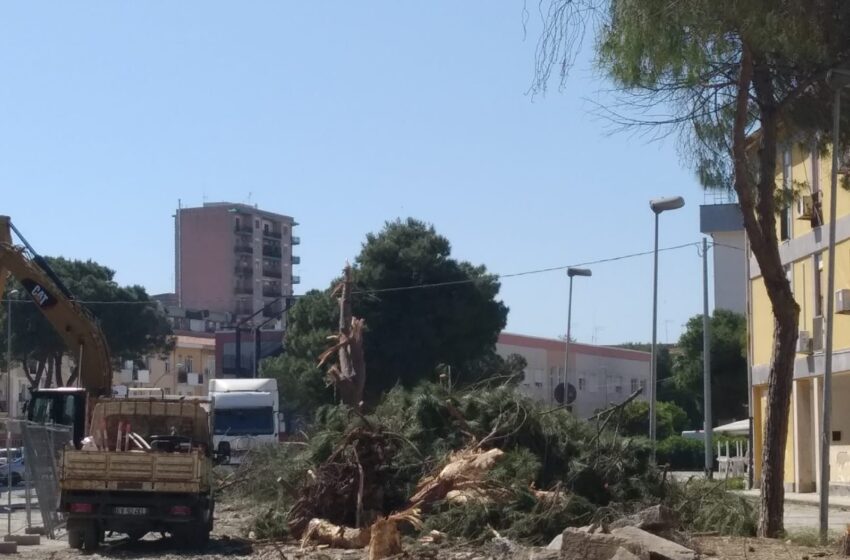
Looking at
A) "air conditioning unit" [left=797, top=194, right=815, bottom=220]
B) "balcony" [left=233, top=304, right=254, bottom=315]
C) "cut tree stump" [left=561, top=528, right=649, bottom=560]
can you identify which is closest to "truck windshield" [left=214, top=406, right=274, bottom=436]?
"air conditioning unit" [left=797, top=194, right=815, bottom=220]

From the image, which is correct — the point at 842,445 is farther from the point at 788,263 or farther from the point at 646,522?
the point at 646,522

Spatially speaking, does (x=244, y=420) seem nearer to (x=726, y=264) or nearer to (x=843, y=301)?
(x=843, y=301)

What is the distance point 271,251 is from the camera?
146125 millimetres

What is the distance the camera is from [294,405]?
2229 inches

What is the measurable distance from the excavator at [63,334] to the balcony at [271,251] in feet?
378

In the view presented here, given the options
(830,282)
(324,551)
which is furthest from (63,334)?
(830,282)

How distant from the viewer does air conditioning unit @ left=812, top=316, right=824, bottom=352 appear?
33312 mm

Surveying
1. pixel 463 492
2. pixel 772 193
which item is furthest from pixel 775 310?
pixel 463 492

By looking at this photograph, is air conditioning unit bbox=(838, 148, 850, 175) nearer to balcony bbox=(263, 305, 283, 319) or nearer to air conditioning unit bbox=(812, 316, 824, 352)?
air conditioning unit bbox=(812, 316, 824, 352)

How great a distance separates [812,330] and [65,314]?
1878 centimetres

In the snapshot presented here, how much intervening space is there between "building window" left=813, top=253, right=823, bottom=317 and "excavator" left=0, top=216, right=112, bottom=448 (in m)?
17.9

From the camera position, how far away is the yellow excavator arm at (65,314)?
27062 millimetres

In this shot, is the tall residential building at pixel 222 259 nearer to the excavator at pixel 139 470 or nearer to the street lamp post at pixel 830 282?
the excavator at pixel 139 470

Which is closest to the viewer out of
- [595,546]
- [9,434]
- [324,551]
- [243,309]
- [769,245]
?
[595,546]
